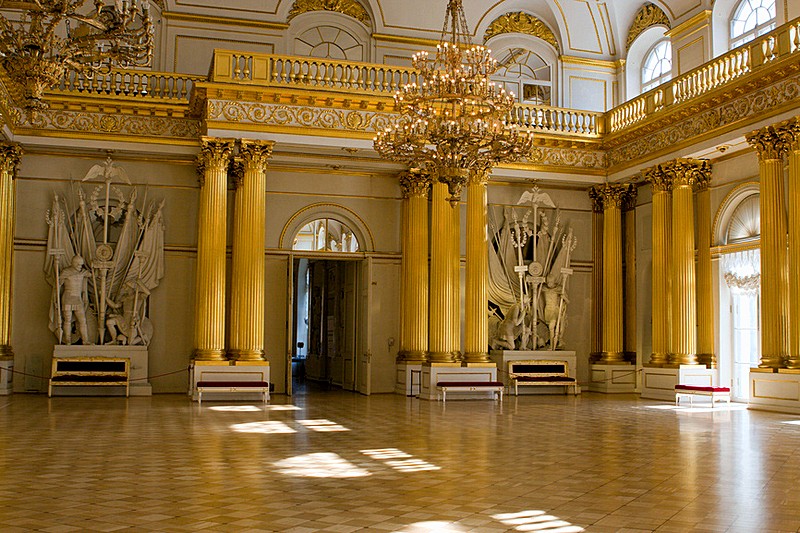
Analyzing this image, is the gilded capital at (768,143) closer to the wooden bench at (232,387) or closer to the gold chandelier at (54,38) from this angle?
the wooden bench at (232,387)

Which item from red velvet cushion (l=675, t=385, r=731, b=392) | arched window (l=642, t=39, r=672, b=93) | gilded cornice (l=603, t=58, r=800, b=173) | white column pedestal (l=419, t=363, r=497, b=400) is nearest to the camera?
gilded cornice (l=603, t=58, r=800, b=173)

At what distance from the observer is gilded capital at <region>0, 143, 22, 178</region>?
14539 millimetres

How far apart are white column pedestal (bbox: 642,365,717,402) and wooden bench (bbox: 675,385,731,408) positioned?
1.43 ft

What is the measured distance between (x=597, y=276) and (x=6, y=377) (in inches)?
454

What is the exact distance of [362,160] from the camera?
16219 millimetres

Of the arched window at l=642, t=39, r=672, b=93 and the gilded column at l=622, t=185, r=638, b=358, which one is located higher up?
the arched window at l=642, t=39, r=672, b=93

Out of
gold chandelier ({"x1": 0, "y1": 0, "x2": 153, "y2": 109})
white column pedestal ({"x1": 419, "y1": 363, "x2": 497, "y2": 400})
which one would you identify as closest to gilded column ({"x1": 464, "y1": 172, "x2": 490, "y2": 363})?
white column pedestal ({"x1": 419, "y1": 363, "x2": 497, "y2": 400})

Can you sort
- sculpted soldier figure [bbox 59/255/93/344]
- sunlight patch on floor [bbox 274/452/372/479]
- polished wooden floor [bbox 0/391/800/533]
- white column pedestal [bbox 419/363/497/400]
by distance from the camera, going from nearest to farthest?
polished wooden floor [bbox 0/391/800/533] → sunlight patch on floor [bbox 274/452/372/479] → sculpted soldier figure [bbox 59/255/93/344] → white column pedestal [bbox 419/363/497/400]

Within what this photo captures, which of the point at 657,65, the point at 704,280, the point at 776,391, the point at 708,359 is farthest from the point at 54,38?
the point at 657,65

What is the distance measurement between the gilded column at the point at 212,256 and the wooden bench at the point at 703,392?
7.78 meters

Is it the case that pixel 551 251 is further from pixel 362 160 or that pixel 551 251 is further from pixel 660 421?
pixel 660 421

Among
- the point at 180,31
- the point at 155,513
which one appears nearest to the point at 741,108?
the point at 180,31

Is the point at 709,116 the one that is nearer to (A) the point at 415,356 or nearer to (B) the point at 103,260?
(A) the point at 415,356

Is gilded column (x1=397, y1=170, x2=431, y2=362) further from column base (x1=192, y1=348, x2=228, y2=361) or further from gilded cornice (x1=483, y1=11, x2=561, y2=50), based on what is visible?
gilded cornice (x1=483, y1=11, x2=561, y2=50)
